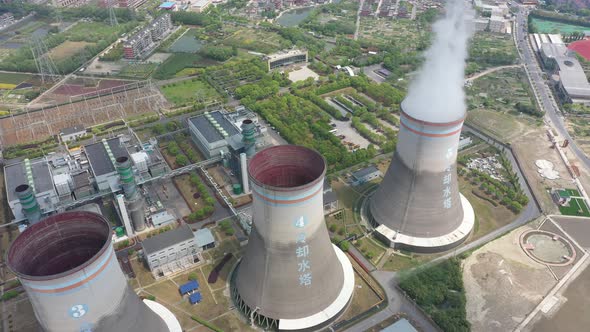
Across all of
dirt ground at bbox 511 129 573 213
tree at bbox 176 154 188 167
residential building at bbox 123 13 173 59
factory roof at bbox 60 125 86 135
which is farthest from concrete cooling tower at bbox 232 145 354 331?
residential building at bbox 123 13 173 59

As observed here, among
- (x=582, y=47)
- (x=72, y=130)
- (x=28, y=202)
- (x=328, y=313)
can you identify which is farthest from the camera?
(x=582, y=47)

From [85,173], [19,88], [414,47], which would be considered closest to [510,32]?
[414,47]

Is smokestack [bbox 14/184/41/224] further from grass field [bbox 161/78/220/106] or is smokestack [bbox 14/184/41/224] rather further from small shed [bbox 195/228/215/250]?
grass field [bbox 161/78/220/106]

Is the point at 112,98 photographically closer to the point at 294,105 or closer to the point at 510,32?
the point at 294,105

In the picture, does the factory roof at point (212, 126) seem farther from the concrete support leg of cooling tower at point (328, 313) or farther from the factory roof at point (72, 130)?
the concrete support leg of cooling tower at point (328, 313)

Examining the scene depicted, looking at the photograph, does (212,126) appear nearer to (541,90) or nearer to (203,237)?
(203,237)

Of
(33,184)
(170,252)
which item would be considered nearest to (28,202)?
(33,184)
